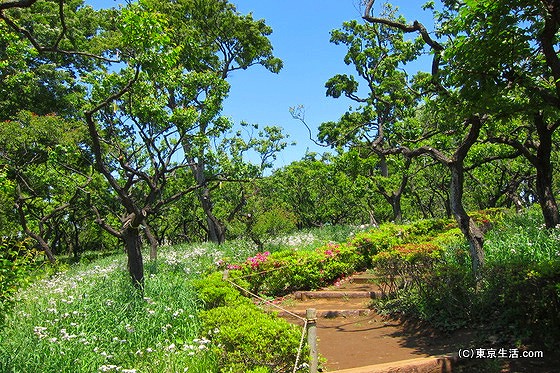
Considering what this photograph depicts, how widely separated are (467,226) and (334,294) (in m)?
4.52

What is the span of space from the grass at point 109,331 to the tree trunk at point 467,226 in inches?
198

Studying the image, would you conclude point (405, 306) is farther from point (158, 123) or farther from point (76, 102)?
point (76, 102)

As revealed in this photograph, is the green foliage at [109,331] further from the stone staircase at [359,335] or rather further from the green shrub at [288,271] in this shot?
the green shrub at [288,271]

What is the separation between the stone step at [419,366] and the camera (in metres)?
5.10

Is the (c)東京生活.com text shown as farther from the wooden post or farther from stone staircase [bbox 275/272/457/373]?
the wooden post

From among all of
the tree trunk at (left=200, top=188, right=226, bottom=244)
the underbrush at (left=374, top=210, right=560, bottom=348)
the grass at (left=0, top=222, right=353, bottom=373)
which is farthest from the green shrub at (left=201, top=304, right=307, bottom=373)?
the tree trunk at (left=200, top=188, right=226, bottom=244)

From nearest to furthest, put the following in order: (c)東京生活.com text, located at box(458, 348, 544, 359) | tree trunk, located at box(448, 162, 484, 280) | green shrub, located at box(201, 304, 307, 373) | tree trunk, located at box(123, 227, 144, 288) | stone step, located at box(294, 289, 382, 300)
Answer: green shrub, located at box(201, 304, 307, 373) → (c)東京生活.com text, located at box(458, 348, 544, 359) → tree trunk, located at box(448, 162, 484, 280) → tree trunk, located at box(123, 227, 144, 288) → stone step, located at box(294, 289, 382, 300)

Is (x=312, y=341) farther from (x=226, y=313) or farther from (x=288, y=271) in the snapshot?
(x=288, y=271)

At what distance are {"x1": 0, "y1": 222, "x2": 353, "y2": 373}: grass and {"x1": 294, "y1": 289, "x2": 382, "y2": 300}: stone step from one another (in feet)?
12.2

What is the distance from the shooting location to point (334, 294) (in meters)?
10.8

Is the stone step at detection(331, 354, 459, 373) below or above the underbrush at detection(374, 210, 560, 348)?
below

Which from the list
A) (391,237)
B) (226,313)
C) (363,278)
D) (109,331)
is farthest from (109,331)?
(391,237)

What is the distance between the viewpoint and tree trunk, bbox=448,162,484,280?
7.30m

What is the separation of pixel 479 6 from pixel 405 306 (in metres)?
5.81
